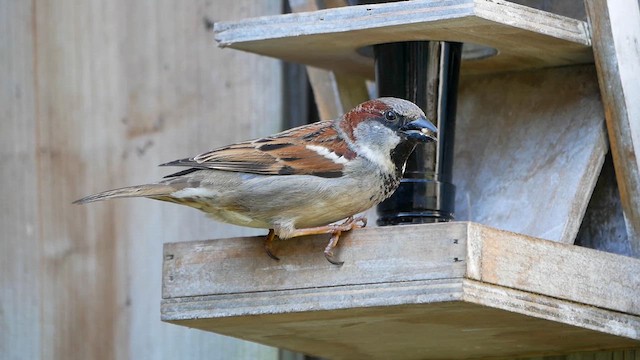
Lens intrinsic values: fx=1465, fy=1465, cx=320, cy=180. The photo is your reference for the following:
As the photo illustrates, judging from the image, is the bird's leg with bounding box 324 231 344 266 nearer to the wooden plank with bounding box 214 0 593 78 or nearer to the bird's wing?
the bird's wing

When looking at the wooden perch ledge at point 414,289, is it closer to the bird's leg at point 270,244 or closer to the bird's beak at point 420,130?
the bird's leg at point 270,244

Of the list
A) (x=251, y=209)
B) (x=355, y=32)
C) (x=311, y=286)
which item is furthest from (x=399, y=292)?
(x=355, y=32)

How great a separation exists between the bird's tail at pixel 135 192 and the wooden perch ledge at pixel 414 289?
14cm

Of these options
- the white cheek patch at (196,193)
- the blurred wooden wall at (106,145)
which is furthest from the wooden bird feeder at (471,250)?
the blurred wooden wall at (106,145)

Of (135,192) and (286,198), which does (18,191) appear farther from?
(286,198)

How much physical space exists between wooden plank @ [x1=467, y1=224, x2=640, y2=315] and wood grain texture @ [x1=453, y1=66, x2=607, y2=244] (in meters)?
0.29

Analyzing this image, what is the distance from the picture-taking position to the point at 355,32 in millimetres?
3533

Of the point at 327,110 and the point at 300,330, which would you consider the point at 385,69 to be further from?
the point at 300,330

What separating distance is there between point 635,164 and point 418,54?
604mm

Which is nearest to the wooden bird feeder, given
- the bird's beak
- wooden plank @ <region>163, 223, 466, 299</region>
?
wooden plank @ <region>163, 223, 466, 299</region>

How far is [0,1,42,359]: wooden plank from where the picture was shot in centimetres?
438

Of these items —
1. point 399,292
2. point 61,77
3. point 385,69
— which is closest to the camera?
point 399,292

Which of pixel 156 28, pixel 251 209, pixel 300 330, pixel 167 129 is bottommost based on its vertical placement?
pixel 300 330

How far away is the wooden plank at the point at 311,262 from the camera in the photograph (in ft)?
9.95
